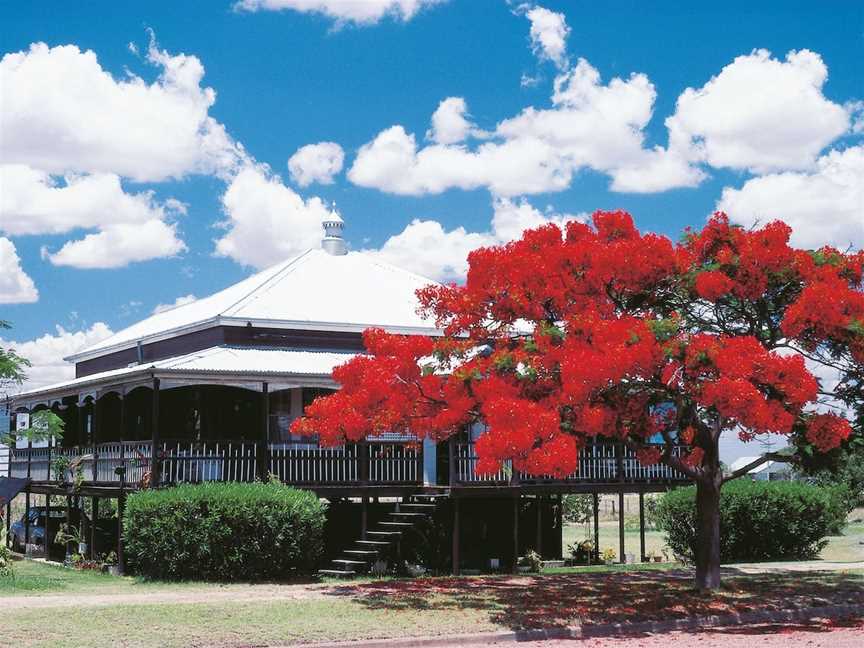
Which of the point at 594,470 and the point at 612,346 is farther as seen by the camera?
the point at 594,470

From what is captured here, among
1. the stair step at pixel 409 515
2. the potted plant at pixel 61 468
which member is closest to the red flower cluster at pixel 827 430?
the stair step at pixel 409 515

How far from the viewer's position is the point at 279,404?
29.8m

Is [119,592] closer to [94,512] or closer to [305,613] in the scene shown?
[305,613]

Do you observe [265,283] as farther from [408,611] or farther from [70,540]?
[408,611]

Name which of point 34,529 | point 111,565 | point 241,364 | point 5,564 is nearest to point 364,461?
point 241,364

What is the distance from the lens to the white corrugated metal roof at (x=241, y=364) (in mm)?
25594

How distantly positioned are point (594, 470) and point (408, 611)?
11.4 m

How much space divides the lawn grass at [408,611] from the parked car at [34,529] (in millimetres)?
14221

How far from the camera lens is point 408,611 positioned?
17.9 meters

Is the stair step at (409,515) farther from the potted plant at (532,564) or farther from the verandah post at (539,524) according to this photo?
the verandah post at (539,524)

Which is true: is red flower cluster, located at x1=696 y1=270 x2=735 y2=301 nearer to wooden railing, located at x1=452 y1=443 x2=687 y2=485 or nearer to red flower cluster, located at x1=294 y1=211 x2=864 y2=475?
red flower cluster, located at x1=294 y1=211 x2=864 y2=475

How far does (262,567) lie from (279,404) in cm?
750

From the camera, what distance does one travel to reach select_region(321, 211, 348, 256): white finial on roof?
36.8m

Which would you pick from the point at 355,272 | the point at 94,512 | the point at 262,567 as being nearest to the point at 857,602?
the point at 262,567
